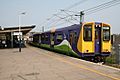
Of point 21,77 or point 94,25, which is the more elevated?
point 94,25

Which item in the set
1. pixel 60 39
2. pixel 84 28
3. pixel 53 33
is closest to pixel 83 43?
pixel 84 28

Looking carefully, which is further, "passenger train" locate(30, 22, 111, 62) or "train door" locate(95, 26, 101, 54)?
"train door" locate(95, 26, 101, 54)

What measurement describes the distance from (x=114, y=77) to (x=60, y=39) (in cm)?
1362

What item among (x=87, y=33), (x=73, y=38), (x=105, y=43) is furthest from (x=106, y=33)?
(x=73, y=38)

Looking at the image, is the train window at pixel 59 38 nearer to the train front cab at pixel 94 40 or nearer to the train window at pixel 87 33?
the train front cab at pixel 94 40

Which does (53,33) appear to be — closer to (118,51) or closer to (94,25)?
(94,25)

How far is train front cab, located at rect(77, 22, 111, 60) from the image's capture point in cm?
1673

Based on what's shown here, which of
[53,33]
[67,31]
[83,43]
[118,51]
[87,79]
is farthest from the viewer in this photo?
[53,33]

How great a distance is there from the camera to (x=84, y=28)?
55.0ft

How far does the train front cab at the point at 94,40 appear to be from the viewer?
54.9 feet

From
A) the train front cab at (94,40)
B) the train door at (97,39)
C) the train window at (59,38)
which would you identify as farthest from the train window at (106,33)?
the train window at (59,38)

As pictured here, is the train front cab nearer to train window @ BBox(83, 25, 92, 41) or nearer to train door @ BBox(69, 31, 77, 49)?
train window @ BBox(83, 25, 92, 41)

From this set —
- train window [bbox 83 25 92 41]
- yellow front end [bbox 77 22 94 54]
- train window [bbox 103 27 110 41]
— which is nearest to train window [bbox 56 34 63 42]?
yellow front end [bbox 77 22 94 54]

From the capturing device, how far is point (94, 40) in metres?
17.0
